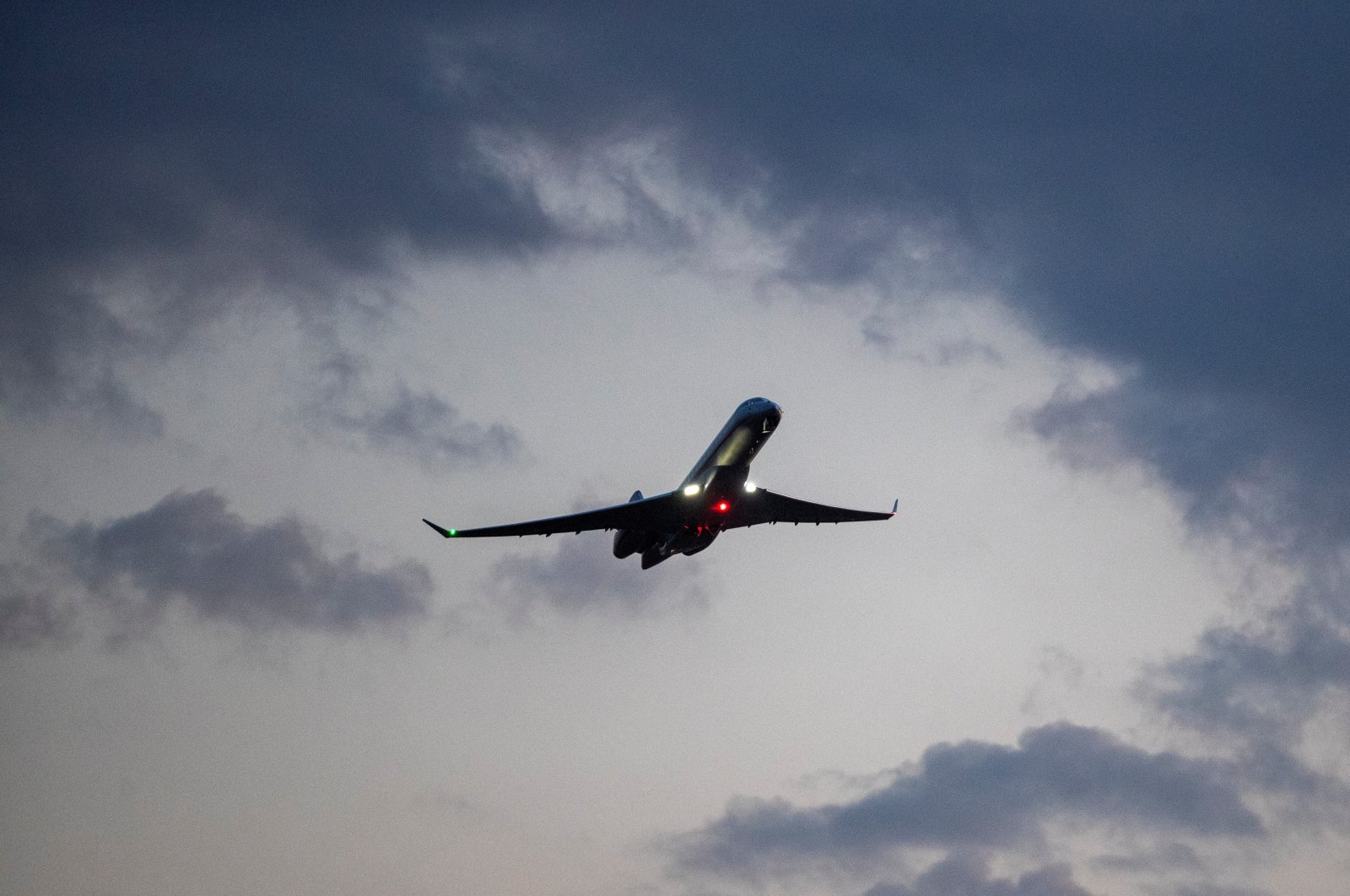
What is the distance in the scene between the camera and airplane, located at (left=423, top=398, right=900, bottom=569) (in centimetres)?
10819

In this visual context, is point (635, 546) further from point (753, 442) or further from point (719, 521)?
point (753, 442)

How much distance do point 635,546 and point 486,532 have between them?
1303 cm

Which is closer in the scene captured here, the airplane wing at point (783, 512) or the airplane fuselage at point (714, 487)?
the airplane fuselage at point (714, 487)

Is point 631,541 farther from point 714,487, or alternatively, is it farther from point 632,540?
point 714,487

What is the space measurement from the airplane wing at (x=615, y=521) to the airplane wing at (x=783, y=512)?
5.83 metres

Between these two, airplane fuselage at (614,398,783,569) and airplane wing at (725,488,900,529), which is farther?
airplane wing at (725,488,900,529)

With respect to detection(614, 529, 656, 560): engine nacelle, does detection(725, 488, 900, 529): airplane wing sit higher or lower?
higher

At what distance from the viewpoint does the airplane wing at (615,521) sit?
116 meters

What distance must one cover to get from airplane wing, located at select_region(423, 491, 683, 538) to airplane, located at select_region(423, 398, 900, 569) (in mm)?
63

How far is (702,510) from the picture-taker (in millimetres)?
115062

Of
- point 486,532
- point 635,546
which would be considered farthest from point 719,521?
point 486,532

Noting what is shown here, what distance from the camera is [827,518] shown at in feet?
435

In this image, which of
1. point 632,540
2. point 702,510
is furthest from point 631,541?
point 702,510

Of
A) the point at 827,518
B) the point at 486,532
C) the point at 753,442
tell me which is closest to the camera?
the point at 753,442
